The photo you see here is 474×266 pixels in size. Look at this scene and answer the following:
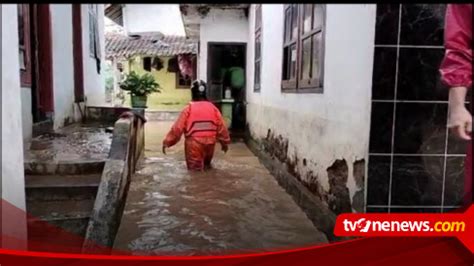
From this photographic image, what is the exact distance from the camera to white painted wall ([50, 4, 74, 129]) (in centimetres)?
407

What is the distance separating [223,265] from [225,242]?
1.07 meters

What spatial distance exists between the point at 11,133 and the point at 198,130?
2.75 meters

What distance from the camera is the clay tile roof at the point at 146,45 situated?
9.49m

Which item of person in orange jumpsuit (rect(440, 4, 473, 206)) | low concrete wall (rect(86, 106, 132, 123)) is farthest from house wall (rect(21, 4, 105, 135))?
person in orange jumpsuit (rect(440, 4, 473, 206))

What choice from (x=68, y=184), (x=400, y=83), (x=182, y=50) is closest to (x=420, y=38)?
(x=400, y=83)

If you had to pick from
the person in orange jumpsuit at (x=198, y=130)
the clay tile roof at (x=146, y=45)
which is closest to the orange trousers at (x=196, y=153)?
the person in orange jumpsuit at (x=198, y=130)

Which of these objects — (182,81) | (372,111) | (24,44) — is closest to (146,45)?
(182,81)

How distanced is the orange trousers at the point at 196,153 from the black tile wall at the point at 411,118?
255 cm

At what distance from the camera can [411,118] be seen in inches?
63.9

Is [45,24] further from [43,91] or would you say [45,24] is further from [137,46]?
[137,46]

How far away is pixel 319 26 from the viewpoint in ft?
9.00

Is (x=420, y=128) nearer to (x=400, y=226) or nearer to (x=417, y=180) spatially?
(x=417, y=180)

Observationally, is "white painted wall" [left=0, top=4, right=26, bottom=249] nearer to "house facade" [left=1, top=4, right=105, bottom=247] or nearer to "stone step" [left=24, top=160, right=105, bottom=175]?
"house facade" [left=1, top=4, right=105, bottom=247]

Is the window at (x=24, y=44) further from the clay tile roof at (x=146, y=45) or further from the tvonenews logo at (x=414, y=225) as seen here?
the clay tile roof at (x=146, y=45)
